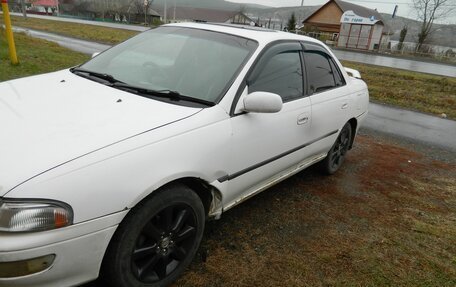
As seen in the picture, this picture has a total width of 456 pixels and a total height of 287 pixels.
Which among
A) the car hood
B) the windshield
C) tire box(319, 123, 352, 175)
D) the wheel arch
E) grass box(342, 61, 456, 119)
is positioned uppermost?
the windshield

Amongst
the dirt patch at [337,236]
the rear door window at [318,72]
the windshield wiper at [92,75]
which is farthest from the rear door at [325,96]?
the windshield wiper at [92,75]

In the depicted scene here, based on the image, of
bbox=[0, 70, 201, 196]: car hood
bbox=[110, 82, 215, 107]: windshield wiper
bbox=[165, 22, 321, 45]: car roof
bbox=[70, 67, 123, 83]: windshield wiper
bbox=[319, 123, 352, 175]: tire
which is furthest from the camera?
bbox=[319, 123, 352, 175]: tire

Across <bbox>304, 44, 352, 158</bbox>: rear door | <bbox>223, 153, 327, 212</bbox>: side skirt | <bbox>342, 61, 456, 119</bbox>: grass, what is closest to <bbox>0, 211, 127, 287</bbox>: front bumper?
<bbox>223, 153, 327, 212</bbox>: side skirt

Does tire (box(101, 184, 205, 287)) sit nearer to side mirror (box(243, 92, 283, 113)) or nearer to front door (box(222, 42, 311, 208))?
front door (box(222, 42, 311, 208))

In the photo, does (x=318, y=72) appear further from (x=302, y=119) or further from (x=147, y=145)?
(x=147, y=145)

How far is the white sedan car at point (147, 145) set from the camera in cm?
178

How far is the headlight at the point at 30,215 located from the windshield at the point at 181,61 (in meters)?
1.29

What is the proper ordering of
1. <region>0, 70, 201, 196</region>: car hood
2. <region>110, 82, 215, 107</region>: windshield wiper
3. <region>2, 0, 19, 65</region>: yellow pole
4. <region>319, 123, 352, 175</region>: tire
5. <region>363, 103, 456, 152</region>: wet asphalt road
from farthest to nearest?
1. <region>2, 0, 19, 65</region>: yellow pole
2. <region>363, 103, 456, 152</region>: wet asphalt road
3. <region>319, 123, 352, 175</region>: tire
4. <region>110, 82, 215, 107</region>: windshield wiper
5. <region>0, 70, 201, 196</region>: car hood

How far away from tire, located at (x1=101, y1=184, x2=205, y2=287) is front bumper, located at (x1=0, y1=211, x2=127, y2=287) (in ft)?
0.31

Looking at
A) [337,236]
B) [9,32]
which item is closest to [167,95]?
[337,236]

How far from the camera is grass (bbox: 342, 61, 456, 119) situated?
386 inches

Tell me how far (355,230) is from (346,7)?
54.7 meters

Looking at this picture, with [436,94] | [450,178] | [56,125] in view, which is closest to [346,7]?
[436,94]

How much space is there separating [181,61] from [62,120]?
1168 millimetres
